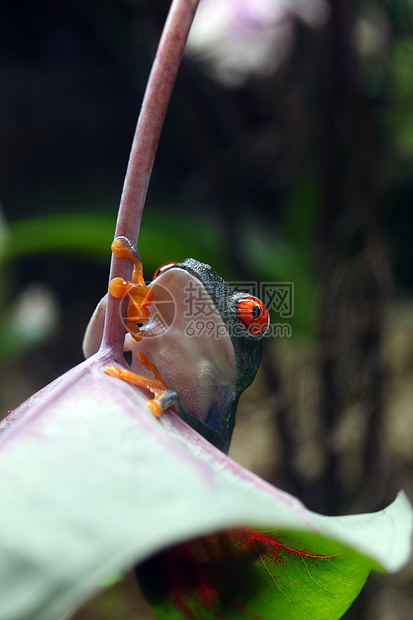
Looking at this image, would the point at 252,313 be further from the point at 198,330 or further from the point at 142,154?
the point at 142,154

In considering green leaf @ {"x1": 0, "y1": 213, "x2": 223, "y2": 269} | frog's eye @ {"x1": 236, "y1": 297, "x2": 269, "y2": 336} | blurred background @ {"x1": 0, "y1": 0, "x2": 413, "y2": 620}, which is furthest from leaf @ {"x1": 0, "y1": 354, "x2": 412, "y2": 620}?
green leaf @ {"x1": 0, "y1": 213, "x2": 223, "y2": 269}

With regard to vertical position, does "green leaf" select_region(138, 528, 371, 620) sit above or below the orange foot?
below

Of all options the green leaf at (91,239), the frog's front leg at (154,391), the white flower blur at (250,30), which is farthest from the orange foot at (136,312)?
the white flower blur at (250,30)

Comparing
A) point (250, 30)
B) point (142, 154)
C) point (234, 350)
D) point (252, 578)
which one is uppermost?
point (250, 30)

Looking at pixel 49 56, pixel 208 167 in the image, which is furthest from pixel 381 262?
pixel 49 56

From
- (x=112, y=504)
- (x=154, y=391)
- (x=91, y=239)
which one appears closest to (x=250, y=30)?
(x=91, y=239)

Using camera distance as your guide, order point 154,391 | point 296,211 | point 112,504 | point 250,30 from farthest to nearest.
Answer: point 296,211
point 250,30
point 154,391
point 112,504

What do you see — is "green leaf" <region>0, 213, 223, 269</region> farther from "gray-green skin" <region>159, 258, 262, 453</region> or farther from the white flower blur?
"gray-green skin" <region>159, 258, 262, 453</region>

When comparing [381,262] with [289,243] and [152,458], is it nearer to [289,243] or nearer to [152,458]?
[289,243]
